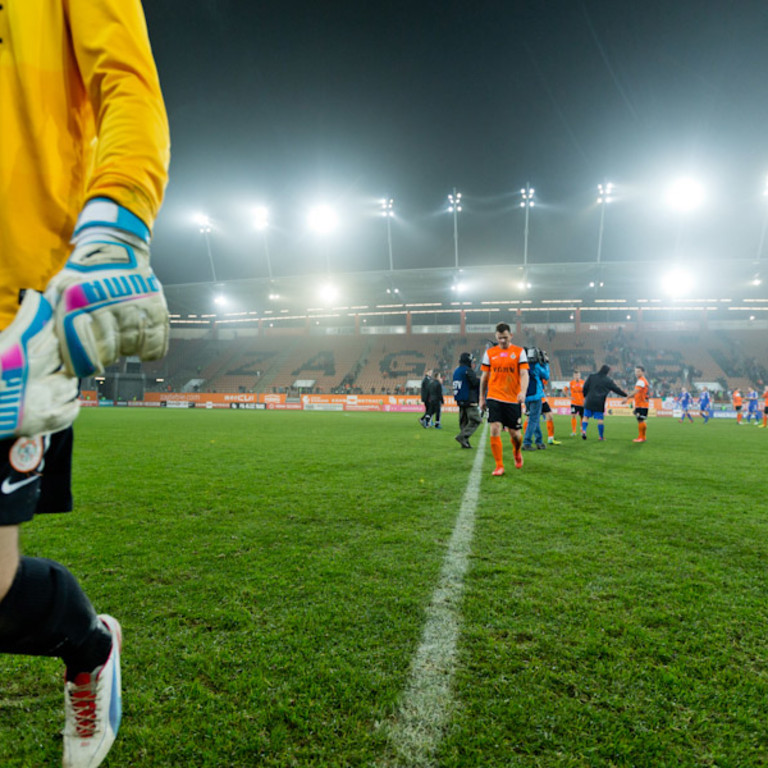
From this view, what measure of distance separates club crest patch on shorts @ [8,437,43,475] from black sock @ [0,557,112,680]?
28 cm

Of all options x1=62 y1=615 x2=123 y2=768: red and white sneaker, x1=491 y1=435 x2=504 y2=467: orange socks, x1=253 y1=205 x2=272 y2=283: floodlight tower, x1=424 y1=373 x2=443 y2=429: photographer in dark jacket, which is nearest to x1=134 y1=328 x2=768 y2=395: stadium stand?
x1=253 y1=205 x2=272 y2=283: floodlight tower

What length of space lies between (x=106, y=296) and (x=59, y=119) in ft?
2.12

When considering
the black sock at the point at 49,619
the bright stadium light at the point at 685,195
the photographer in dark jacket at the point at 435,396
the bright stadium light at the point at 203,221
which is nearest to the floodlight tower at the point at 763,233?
the bright stadium light at the point at 685,195

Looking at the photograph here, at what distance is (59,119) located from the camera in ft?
3.38

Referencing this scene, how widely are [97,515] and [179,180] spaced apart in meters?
33.7

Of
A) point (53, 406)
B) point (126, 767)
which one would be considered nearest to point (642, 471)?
point (126, 767)

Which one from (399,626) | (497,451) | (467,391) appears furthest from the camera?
(467,391)

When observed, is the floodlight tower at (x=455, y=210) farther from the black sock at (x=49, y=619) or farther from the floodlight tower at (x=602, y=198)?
the black sock at (x=49, y=619)

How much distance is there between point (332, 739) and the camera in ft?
4.30

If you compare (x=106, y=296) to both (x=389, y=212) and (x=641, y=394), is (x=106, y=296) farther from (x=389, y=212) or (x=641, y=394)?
(x=389, y=212)

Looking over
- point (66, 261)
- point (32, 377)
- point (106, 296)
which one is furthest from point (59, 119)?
point (32, 377)

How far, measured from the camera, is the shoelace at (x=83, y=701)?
1.19 meters

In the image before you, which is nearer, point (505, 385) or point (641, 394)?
point (505, 385)

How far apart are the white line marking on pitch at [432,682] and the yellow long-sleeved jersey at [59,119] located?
1580mm
